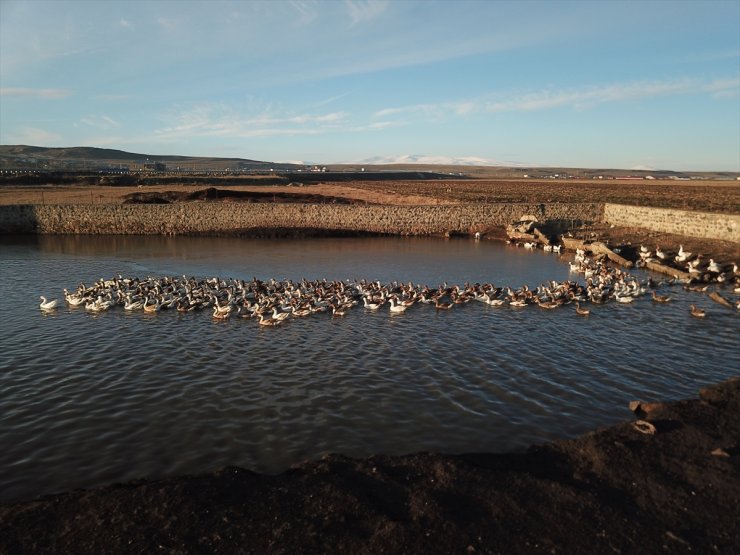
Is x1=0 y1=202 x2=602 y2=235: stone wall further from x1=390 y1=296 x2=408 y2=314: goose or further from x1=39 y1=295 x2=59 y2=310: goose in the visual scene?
x1=390 y1=296 x2=408 y2=314: goose

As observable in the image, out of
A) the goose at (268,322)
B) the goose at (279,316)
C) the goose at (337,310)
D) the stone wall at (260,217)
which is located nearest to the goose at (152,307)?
the goose at (268,322)

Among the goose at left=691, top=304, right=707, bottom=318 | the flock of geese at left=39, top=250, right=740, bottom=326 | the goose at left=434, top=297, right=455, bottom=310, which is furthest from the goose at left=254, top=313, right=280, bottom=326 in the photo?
the goose at left=691, top=304, right=707, bottom=318

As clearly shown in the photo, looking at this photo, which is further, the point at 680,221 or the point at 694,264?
the point at 680,221

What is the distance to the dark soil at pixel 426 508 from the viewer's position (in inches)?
296

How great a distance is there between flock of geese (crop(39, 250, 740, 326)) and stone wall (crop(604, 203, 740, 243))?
45.3 feet

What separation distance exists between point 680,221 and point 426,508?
38.0 m

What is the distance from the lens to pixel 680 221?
3809cm

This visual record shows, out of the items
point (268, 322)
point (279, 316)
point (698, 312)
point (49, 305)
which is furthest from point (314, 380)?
point (698, 312)

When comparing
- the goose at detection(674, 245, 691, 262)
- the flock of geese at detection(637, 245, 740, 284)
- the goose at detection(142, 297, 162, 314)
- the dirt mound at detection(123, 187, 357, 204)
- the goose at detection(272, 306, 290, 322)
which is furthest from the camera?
the dirt mound at detection(123, 187, 357, 204)

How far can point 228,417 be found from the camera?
12195 mm

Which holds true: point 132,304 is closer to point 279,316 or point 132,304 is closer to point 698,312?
point 279,316

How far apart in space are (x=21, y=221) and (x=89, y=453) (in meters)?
42.5

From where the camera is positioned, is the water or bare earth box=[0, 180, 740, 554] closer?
bare earth box=[0, 180, 740, 554]

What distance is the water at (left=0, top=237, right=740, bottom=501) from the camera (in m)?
10.9
